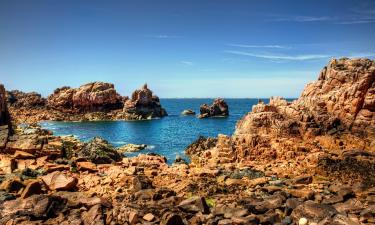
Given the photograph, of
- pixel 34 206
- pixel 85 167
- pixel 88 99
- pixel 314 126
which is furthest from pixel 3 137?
pixel 88 99

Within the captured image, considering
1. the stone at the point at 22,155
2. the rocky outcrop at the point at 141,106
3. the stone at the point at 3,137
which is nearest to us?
the stone at the point at 22,155

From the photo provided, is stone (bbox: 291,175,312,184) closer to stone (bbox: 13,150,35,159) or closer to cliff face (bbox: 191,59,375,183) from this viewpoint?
cliff face (bbox: 191,59,375,183)

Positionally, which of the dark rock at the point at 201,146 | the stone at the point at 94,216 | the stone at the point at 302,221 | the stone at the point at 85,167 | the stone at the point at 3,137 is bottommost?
the dark rock at the point at 201,146

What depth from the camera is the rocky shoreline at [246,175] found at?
19156mm

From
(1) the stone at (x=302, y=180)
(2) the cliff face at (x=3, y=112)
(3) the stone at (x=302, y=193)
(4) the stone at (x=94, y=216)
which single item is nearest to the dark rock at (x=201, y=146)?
(1) the stone at (x=302, y=180)

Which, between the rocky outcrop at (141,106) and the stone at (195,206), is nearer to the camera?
the stone at (195,206)

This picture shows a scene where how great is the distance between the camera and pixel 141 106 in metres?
136

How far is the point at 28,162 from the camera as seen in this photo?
29359 mm

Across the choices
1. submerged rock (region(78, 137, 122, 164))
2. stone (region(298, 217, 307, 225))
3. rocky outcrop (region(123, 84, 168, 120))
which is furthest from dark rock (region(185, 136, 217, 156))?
rocky outcrop (region(123, 84, 168, 120))

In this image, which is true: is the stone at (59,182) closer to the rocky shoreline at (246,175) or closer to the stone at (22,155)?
the rocky shoreline at (246,175)

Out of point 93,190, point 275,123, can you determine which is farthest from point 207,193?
point 275,123

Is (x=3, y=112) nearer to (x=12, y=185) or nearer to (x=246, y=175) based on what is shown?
(x=12, y=185)

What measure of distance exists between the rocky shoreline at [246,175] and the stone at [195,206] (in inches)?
2.5

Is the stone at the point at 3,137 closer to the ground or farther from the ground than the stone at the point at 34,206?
farther from the ground
